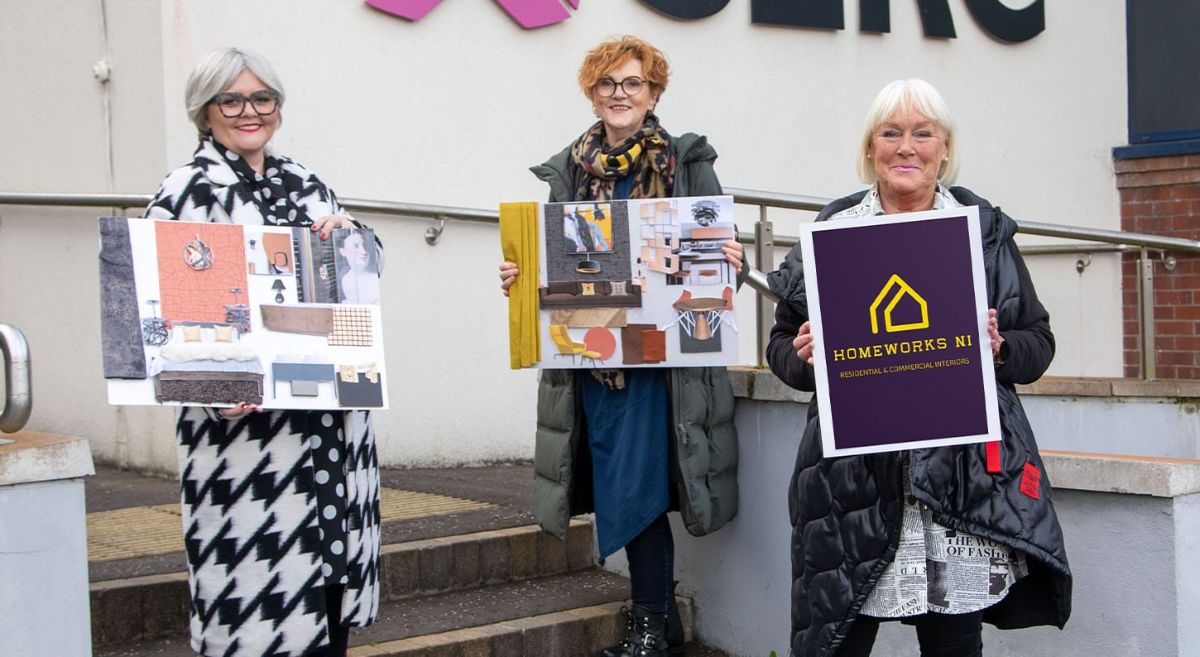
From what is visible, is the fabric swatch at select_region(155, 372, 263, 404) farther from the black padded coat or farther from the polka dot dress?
the black padded coat

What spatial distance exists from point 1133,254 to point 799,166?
8.91 feet

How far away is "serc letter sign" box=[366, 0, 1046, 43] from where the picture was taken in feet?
22.9

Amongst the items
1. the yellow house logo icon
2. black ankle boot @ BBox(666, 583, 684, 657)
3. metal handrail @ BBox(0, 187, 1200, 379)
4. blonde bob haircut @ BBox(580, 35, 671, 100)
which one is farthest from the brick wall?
the yellow house logo icon

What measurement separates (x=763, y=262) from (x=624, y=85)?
1113 millimetres

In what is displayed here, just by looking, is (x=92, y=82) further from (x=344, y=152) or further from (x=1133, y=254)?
(x=1133, y=254)

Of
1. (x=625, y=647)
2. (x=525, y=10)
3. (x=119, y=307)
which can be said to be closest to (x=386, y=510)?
(x=625, y=647)

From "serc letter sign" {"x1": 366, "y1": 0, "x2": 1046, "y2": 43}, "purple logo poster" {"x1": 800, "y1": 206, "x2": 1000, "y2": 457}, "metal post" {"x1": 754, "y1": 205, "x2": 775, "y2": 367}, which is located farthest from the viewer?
"serc letter sign" {"x1": 366, "y1": 0, "x2": 1046, "y2": 43}

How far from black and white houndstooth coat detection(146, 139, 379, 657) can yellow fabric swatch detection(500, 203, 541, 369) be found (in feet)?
3.46

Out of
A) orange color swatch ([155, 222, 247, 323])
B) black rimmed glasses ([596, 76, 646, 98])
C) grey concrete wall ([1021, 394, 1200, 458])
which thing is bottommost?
grey concrete wall ([1021, 394, 1200, 458])

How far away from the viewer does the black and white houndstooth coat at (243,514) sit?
3146 mm

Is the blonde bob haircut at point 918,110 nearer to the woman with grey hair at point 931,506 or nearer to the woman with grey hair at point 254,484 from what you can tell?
the woman with grey hair at point 931,506

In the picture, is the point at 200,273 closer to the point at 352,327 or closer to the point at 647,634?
the point at 352,327

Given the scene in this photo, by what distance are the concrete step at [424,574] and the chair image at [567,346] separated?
1.10m

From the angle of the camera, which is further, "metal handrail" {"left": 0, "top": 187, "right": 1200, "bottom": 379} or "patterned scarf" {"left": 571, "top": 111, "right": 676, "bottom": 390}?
"metal handrail" {"left": 0, "top": 187, "right": 1200, "bottom": 379}
